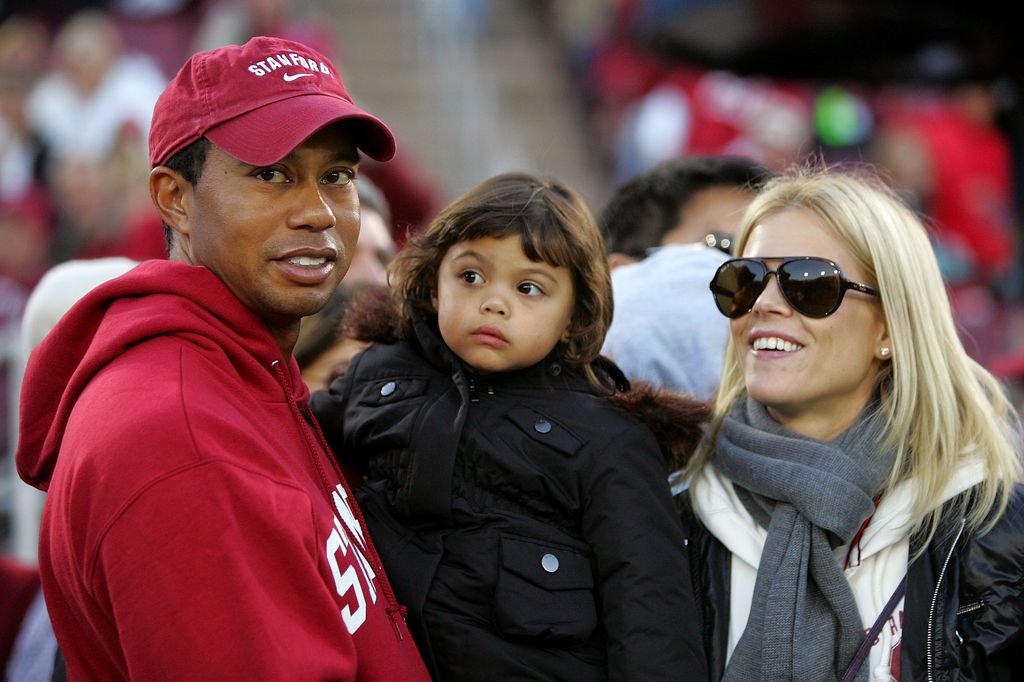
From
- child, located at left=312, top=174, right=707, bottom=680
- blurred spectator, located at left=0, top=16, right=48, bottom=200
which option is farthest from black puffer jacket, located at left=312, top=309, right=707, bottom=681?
blurred spectator, located at left=0, top=16, right=48, bottom=200

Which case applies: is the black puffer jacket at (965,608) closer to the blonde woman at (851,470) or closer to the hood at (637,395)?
the blonde woman at (851,470)

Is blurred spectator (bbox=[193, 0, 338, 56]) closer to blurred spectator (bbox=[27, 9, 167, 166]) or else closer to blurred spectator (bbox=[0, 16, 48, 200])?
blurred spectator (bbox=[27, 9, 167, 166])

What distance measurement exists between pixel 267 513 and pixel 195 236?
0.67m

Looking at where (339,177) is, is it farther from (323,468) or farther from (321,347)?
(321,347)

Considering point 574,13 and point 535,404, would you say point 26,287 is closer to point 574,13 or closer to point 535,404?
point 535,404

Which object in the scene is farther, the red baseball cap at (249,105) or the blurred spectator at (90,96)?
the blurred spectator at (90,96)

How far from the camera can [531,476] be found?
262 cm

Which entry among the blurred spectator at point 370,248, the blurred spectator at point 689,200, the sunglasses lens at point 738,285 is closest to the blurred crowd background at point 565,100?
the blurred spectator at point 370,248

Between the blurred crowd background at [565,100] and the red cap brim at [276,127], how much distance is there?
3748 millimetres

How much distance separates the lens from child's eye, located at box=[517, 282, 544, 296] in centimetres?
285

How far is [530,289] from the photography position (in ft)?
9.37

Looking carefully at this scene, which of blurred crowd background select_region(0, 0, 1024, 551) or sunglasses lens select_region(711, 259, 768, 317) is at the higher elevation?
sunglasses lens select_region(711, 259, 768, 317)

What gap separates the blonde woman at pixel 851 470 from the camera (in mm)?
2633

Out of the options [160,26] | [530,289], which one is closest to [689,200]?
[530,289]
